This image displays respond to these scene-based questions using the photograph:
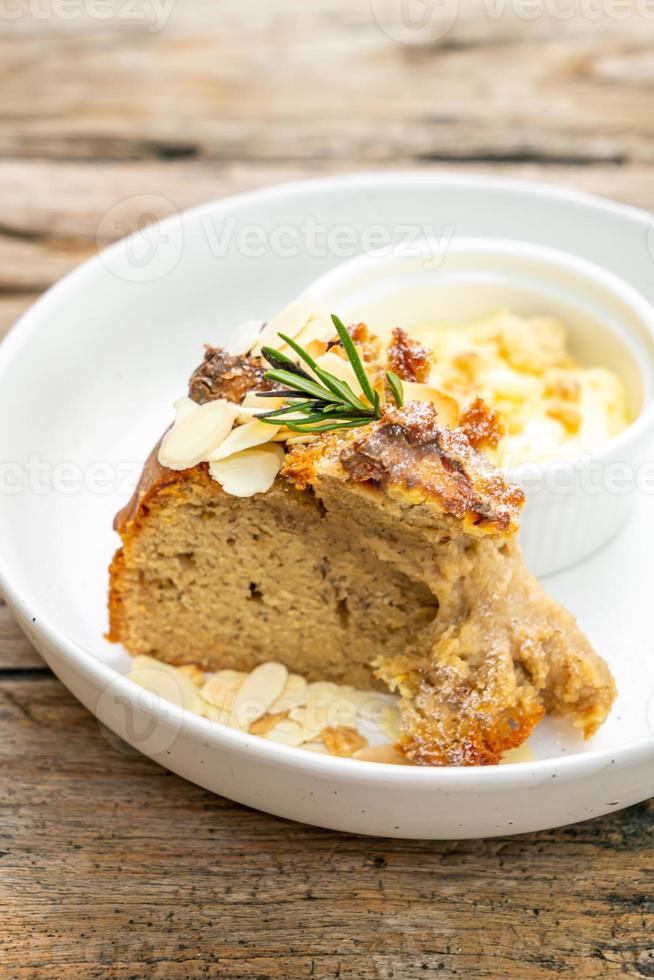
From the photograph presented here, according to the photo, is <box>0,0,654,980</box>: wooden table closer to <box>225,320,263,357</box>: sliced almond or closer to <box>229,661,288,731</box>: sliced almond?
<box>229,661,288,731</box>: sliced almond

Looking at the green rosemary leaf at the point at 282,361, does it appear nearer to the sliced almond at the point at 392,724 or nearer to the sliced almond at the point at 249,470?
the sliced almond at the point at 249,470

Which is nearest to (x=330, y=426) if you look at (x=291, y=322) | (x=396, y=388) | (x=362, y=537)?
(x=396, y=388)

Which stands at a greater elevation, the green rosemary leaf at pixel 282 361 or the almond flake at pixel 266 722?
the green rosemary leaf at pixel 282 361

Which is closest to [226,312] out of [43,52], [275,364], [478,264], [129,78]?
[478,264]

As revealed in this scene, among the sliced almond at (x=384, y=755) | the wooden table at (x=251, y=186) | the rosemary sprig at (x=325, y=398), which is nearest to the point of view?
the wooden table at (x=251, y=186)

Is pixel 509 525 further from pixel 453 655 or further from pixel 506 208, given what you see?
pixel 506 208

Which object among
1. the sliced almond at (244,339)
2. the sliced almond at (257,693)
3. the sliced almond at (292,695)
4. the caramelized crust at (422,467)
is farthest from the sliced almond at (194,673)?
the sliced almond at (244,339)
